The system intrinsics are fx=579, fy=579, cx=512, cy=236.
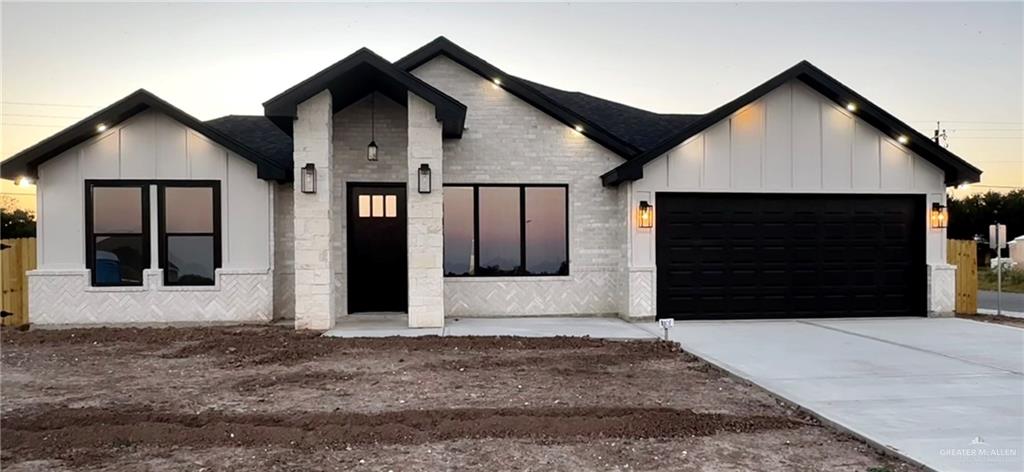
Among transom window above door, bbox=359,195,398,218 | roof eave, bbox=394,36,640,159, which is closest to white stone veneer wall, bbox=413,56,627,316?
roof eave, bbox=394,36,640,159

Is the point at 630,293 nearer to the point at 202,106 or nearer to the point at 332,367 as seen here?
the point at 332,367

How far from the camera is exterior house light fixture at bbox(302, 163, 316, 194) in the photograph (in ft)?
31.5

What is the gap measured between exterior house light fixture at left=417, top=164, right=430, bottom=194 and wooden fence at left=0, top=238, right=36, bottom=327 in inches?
294

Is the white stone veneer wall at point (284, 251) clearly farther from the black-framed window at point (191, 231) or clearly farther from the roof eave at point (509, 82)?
the roof eave at point (509, 82)

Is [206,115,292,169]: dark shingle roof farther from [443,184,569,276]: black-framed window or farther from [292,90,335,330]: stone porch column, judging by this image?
[443,184,569,276]: black-framed window

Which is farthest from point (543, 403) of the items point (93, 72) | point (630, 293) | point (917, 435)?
point (93, 72)

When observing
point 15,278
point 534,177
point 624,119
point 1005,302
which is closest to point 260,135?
point 15,278

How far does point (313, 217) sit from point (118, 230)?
13.3 ft

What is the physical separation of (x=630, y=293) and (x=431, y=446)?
23.9 feet

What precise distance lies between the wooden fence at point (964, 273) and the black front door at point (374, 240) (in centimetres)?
1145

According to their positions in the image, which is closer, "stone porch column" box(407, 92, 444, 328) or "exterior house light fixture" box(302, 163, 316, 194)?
"exterior house light fixture" box(302, 163, 316, 194)

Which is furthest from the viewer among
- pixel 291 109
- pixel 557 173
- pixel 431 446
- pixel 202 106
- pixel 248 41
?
pixel 202 106

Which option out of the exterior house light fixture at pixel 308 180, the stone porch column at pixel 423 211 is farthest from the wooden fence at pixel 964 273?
the exterior house light fixture at pixel 308 180

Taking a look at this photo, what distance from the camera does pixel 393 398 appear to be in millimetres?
5684
